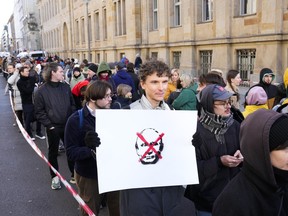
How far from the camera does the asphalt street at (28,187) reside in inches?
193

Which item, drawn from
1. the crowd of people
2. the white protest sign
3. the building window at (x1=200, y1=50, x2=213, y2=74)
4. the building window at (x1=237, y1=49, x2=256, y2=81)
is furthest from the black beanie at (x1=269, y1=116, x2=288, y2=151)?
the building window at (x1=200, y1=50, x2=213, y2=74)

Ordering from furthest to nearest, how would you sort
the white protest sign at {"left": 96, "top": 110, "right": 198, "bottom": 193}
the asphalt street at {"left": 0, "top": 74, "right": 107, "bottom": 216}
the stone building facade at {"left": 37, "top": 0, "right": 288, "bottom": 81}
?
the stone building facade at {"left": 37, "top": 0, "right": 288, "bottom": 81} < the asphalt street at {"left": 0, "top": 74, "right": 107, "bottom": 216} < the white protest sign at {"left": 96, "top": 110, "right": 198, "bottom": 193}

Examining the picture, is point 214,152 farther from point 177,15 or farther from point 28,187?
point 177,15

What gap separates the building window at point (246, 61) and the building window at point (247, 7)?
1.45m

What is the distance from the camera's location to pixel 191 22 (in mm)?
16000

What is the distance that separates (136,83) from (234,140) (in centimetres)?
647

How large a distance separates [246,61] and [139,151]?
11.5 metres

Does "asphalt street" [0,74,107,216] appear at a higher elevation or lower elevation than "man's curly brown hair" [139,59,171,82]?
lower

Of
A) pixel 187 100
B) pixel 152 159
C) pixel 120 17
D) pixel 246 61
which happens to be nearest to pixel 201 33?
pixel 246 61

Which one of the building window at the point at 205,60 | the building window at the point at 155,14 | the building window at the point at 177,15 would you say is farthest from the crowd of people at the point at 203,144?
the building window at the point at 155,14

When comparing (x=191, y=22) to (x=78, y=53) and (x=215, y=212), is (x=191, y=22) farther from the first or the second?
(x=78, y=53)

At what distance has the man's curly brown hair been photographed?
2.65 m

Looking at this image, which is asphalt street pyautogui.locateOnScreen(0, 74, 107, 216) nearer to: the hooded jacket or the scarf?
the scarf

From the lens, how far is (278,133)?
58.7 inches
